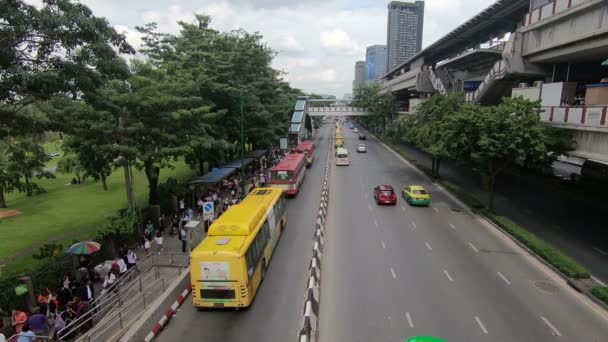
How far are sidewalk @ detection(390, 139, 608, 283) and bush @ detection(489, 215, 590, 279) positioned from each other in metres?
1.22

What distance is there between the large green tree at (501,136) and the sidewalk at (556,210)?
14.4 ft

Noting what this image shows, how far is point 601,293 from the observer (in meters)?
14.0

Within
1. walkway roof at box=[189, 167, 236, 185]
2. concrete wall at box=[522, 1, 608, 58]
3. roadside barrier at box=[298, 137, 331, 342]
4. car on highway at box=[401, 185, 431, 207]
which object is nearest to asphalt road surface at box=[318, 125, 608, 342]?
roadside barrier at box=[298, 137, 331, 342]

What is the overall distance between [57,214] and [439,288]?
95.0 ft

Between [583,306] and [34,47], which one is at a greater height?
[34,47]

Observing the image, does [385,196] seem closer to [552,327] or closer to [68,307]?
[552,327]

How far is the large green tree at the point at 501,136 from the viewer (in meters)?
21.9

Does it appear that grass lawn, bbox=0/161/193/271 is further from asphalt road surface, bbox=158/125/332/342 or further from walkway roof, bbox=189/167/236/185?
asphalt road surface, bbox=158/125/332/342

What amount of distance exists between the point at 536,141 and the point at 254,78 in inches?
1175

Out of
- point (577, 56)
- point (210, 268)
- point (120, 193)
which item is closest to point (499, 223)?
point (577, 56)

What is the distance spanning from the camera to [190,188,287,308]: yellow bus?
13.0 meters

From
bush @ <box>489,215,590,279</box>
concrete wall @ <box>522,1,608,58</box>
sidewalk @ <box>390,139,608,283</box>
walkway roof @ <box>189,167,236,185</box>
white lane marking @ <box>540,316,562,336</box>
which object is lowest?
sidewalk @ <box>390,139,608,283</box>

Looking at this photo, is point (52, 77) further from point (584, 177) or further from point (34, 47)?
point (584, 177)

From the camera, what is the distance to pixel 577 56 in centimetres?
2350
